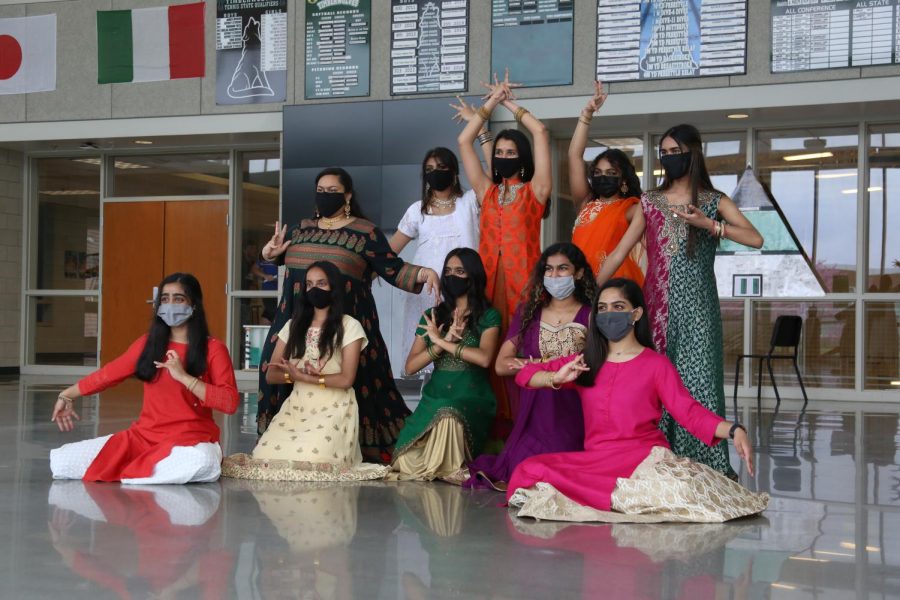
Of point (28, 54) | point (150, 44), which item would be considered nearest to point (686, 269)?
point (150, 44)

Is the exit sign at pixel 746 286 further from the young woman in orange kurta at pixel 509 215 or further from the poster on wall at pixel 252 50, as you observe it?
the young woman in orange kurta at pixel 509 215

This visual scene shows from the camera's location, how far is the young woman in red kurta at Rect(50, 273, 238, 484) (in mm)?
4574

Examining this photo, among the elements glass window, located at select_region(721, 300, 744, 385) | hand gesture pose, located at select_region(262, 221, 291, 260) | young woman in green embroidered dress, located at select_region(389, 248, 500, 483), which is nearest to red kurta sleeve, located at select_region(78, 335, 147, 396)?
hand gesture pose, located at select_region(262, 221, 291, 260)

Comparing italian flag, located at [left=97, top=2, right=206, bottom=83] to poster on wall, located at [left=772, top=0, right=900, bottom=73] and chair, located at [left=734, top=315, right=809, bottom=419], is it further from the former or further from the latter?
chair, located at [left=734, top=315, right=809, bottom=419]

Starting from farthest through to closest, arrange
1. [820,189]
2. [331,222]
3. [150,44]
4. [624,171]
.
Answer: [150,44] < [820,189] < [331,222] < [624,171]

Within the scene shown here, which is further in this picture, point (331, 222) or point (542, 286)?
point (331, 222)

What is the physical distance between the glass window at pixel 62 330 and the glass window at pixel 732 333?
673 centimetres

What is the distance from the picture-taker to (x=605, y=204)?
4832mm

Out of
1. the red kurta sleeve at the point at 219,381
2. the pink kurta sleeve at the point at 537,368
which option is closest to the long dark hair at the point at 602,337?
the pink kurta sleeve at the point at 537,368

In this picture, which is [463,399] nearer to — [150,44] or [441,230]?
[441,230]

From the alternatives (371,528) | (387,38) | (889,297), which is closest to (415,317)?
(371,528)

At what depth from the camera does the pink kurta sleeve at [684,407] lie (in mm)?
3740

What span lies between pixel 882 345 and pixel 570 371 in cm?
660

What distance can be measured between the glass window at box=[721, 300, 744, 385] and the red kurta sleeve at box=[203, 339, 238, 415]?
6314 mm
